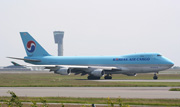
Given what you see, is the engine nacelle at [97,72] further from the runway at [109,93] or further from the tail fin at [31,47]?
the runway at [109,93]

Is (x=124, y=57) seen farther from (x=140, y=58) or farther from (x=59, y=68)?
(x=59, y=68)

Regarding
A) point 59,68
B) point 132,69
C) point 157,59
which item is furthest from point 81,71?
point 157,59

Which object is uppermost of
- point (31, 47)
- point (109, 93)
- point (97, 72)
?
point (31, 47)

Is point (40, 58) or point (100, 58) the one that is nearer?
point (100, 58)

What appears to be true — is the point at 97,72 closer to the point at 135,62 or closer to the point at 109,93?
the point at 135,62

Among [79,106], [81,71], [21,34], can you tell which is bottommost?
[79,106]

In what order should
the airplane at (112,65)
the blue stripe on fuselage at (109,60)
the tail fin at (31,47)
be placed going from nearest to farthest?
the airplane at (112,65) < the blue stripe on fuselage at (109,60) < the tail fin at (31,47)

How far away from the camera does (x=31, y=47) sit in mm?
74938

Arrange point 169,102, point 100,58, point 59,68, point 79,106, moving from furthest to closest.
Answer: point 100,58 < point 59,68 < point 169,102 < point 79,106

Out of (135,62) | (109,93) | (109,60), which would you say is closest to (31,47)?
(109,60)

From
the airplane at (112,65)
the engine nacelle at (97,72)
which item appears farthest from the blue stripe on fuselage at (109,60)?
the engine nacelle at (97,72)

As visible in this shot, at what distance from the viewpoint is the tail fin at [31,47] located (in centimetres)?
7494

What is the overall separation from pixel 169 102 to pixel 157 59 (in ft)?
136

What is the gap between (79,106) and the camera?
21266mm
